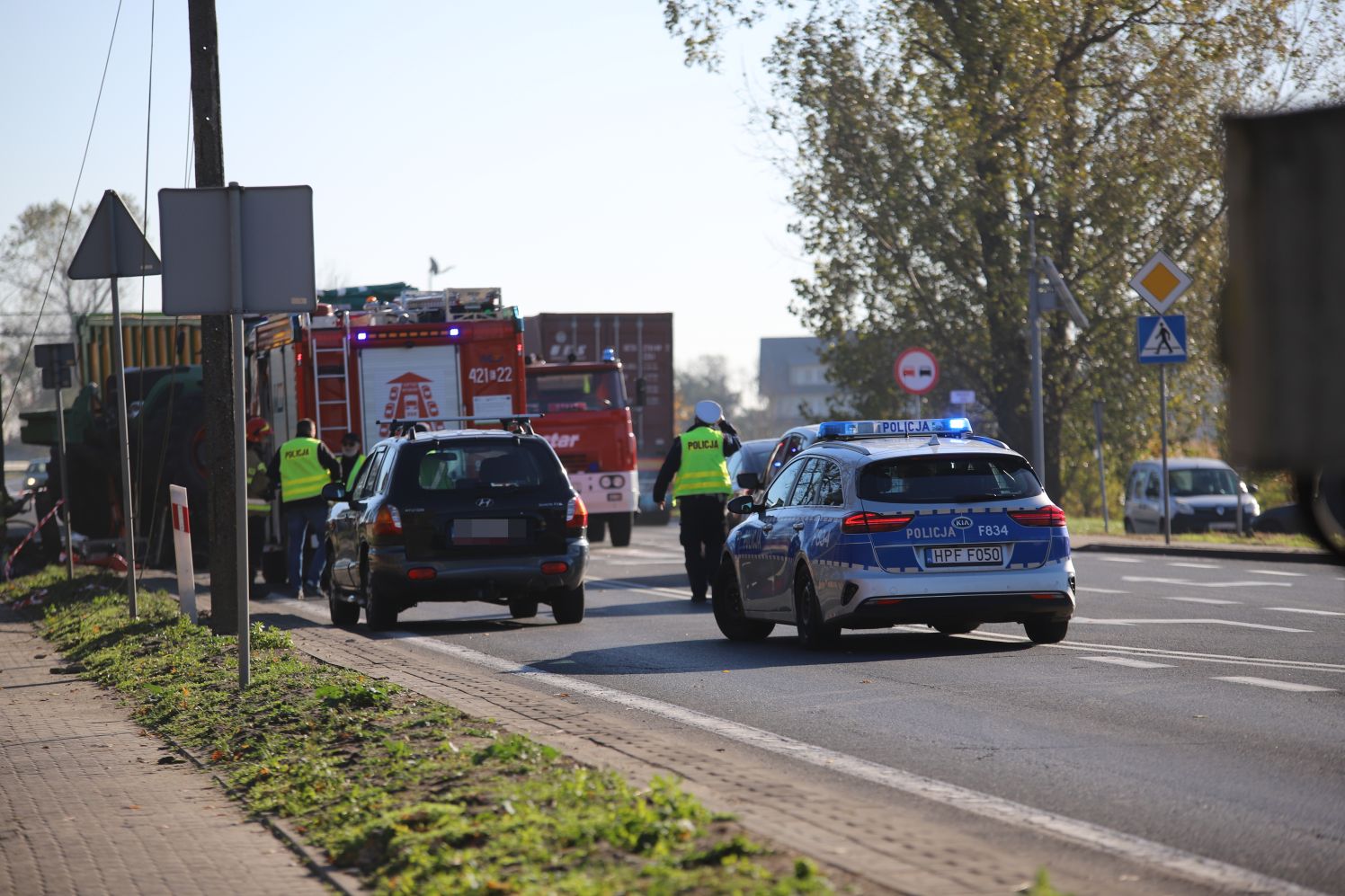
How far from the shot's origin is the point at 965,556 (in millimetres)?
12938

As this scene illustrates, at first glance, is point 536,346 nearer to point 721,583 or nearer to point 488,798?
point 721,583

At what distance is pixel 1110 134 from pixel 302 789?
3267 centimetres

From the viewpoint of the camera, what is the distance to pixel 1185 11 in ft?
119

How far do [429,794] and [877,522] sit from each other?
20.5 feet

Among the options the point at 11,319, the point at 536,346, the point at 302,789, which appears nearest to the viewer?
the point at 302,789

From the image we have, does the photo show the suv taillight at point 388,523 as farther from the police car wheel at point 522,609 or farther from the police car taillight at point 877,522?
the police car taillight at point 877,522

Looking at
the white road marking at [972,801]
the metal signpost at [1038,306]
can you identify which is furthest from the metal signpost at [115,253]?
the metal signpost at [1038,306]

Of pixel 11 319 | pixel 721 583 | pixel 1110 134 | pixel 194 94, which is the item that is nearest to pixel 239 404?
pixel 194 94

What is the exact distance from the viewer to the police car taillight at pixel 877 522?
1295 centimetres

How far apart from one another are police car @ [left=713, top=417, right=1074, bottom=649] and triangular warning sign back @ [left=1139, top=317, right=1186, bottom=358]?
42.2 ft

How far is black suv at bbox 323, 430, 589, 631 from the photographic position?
635 inches

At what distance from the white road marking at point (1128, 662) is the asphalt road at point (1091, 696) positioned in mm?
29

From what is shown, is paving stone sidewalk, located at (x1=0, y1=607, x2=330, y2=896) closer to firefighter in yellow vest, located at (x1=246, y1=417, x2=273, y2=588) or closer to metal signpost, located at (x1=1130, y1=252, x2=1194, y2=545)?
firefighter in yellow vest, located at (x1=246, y1=417, x2=273, y2=588)

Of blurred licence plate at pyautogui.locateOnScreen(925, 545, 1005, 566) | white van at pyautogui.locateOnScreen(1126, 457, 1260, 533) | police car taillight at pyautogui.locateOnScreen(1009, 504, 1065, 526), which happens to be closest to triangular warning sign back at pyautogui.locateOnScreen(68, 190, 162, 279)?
blurred licence plate at pyautogui.locateOnScreen(925, 545, 1005, 566)
